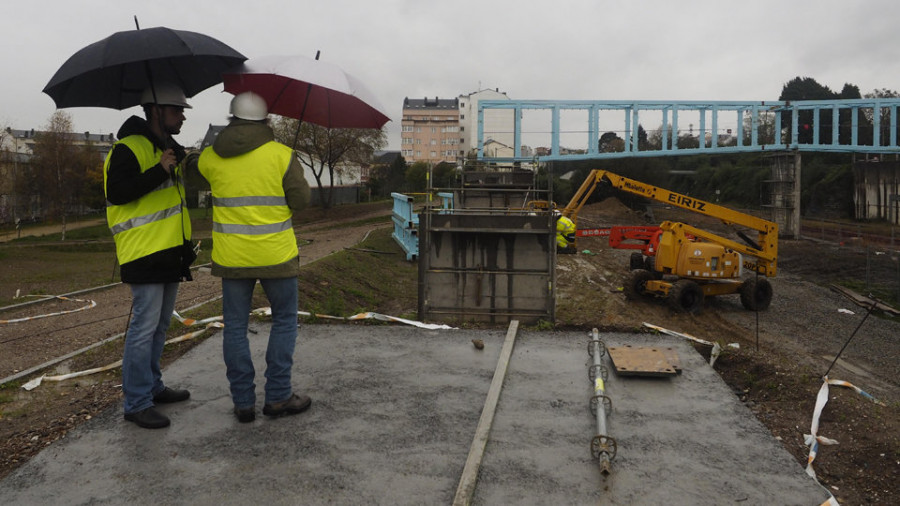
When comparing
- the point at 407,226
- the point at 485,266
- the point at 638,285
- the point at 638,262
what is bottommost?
the point at 638,285

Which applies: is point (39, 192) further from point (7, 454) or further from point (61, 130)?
point (7, 454)

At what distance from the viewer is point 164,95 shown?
3914 millimetres

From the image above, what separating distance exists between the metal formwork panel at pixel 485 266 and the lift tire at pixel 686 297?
7432mm

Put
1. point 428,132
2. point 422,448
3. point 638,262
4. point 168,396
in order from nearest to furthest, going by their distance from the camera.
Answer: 1. point 422,448
2. point 168,396
3. point 638,262
4. point 428,132

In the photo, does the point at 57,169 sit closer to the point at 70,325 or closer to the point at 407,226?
the point at 407,226

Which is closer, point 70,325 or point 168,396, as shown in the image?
point 168,396

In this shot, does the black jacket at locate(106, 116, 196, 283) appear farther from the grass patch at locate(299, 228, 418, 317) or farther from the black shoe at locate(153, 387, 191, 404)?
the grass patch at locate(299, 228, 418, 317)

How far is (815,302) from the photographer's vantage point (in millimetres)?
19406

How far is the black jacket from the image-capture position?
11.9 feet

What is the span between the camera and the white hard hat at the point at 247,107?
149 inches

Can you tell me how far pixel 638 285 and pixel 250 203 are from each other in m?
14.8

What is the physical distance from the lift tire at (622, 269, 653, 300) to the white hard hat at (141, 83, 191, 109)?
14.8 metres

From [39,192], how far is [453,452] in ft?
116

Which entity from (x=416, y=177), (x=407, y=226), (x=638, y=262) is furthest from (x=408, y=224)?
(x=416, y=177)
